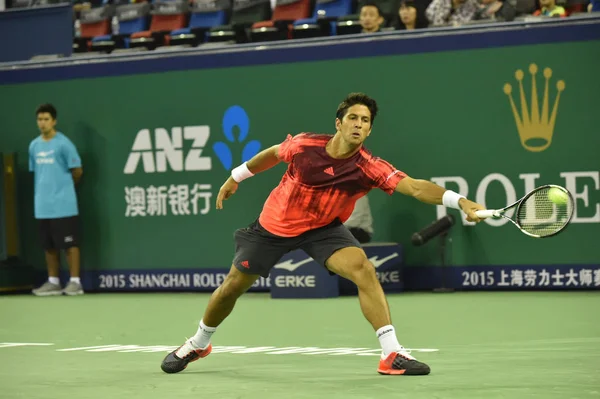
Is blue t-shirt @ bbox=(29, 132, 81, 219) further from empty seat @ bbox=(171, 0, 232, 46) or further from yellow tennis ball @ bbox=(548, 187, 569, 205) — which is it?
yellow tennis ball @ bbox=(548, 187, 569, 205)

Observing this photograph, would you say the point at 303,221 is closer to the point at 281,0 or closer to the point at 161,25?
the point at 281,0

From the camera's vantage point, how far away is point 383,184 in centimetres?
672

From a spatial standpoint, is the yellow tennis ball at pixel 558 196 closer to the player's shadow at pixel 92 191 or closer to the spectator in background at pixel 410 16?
the spectator in background at pixel 410 16

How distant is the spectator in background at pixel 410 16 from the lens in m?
13.5

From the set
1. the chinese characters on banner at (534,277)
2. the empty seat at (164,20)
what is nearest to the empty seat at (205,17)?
the empty seat at (164,20)

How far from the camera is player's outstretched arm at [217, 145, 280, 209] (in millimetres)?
7168

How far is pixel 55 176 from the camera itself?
13.4 meters

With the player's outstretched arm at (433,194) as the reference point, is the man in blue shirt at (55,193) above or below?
below

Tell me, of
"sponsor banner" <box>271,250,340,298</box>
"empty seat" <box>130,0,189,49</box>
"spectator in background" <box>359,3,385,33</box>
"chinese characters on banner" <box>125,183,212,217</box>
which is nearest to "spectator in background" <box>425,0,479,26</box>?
"spectator in background" <box>359,3,385,33</box>

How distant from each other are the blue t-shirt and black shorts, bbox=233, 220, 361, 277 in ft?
22.6

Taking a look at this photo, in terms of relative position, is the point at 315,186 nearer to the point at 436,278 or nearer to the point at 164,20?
the point at 436,278

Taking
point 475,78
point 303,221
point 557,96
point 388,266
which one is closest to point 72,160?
point 388,266

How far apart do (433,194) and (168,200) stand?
7.37 m

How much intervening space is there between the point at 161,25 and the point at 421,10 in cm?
528
